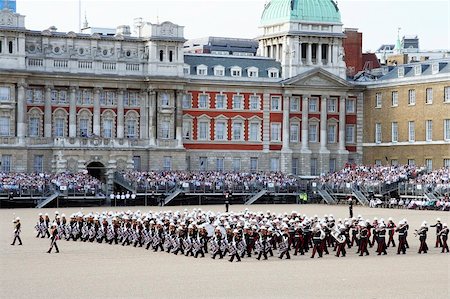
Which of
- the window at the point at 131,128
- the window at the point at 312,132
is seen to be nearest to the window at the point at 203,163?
the window at the point at 131,128

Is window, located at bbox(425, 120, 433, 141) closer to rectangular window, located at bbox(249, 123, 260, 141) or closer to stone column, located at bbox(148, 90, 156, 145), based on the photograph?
rectangular window, located at bbox(249, 123, 260, 141)

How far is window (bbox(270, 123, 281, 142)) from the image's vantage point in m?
106

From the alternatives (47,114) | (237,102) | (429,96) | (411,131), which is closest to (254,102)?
(237,102)

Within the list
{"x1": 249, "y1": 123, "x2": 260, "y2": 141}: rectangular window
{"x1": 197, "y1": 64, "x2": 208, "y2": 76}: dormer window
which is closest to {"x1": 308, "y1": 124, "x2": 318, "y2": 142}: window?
{"x1": 249, "y1": 123, "x2": 260, "y2": 141}: rectangular window

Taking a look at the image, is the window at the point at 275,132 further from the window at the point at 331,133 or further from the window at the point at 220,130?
the window at the point at 331,133

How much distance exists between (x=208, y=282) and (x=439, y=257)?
45.4ft

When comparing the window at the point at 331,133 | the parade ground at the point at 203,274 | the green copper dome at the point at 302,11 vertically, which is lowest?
the parade ground at the point at 203,274

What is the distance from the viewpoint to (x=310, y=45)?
351ft

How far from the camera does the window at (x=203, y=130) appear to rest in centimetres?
10306

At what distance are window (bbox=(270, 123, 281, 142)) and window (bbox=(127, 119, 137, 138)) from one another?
13.2 meters

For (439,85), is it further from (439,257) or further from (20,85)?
(439,257)

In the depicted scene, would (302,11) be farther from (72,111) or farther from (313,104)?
(72,111)

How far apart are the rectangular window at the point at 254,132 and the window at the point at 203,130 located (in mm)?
4402

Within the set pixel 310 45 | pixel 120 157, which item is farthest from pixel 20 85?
pixel 310 45
